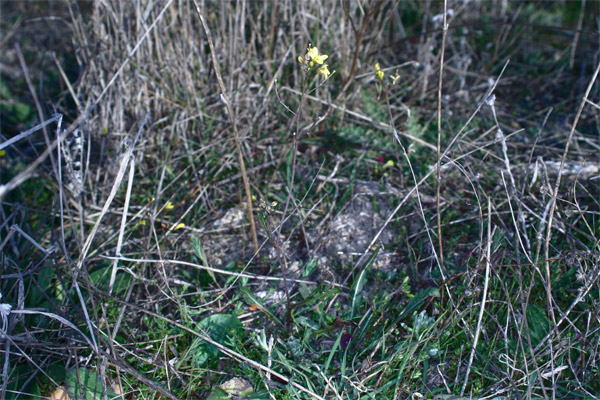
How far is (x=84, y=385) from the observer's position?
1.57 meters

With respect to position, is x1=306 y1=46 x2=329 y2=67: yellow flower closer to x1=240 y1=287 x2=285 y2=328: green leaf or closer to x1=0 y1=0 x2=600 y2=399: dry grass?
x1=0 y1=0 x2=600 y2=399: dry grass

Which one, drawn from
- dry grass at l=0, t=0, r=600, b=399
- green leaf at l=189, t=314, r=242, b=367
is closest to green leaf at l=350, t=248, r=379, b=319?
dry grass at l=0, t=0, r=600, b=399

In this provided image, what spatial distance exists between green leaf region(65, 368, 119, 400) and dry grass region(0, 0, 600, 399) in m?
0.01

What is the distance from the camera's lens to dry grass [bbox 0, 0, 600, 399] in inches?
61.4

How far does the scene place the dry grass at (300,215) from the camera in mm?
1559

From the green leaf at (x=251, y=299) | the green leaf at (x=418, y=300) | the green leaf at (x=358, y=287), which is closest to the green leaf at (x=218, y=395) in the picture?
the green leaf at (x=251, y=299)

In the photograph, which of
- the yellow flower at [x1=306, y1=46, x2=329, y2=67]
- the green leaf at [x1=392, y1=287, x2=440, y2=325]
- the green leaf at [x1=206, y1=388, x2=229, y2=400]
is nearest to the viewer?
the yellow flower at [x1=306, y1=46, x2=329, y2=67]

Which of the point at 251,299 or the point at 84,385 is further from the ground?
the point at 251,299

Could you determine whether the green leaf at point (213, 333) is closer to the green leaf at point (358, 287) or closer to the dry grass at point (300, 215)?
the dry grass at point (300, 215)

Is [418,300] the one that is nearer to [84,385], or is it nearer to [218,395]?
[218,395]

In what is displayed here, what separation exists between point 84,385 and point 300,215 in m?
0.99

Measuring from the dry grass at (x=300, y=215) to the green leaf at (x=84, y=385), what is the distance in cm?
1

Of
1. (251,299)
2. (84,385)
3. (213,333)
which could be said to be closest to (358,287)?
(251,299)

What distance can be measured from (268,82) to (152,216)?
0.92 m
